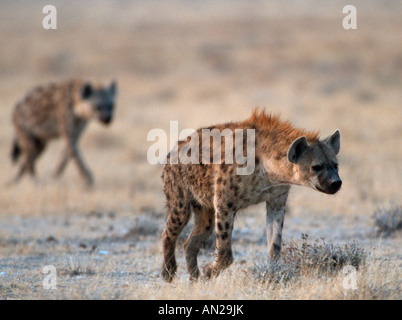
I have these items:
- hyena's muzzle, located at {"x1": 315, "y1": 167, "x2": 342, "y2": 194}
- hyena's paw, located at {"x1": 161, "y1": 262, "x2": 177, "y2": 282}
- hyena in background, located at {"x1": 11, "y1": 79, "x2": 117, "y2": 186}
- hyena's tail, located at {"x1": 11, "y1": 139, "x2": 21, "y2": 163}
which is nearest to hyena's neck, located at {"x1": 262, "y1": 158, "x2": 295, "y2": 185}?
hyena's muzzle, located at {"x1": 315, "y1": 167, "x2": 342, "y2": 194}

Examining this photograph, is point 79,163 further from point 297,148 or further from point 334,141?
point 297,148

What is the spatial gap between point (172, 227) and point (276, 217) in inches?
36.6

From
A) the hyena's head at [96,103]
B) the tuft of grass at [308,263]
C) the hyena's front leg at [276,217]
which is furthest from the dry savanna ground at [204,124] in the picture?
the hyena's head at [96,103]

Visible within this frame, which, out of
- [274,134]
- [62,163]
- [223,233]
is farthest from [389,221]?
[62,163]

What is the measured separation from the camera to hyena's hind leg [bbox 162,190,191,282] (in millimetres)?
6137

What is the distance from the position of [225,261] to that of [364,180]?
6.37m

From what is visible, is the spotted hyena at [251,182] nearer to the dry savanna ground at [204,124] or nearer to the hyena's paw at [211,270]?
the hyena's paw at [211,270]

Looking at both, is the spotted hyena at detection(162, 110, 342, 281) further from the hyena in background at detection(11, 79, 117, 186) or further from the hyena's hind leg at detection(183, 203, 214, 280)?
the hyena in background at detection(11, 79, 117, 186)

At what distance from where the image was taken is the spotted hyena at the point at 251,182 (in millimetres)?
5625

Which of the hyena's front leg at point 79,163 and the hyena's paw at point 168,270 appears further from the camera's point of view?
the hyena's front leg at point 79,163

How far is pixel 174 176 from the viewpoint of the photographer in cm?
616

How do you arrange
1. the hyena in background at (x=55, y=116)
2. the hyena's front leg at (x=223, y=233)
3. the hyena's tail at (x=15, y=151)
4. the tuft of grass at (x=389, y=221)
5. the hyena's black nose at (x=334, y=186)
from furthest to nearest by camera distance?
the hyena's tail at (x=15, y=151), the hyena in background at (x=55, y=116), the tuft of grass at (x=389, y=221), the hyena's front leg at (x=223, y=233), the hyena's black nose at (x=334, y=186)

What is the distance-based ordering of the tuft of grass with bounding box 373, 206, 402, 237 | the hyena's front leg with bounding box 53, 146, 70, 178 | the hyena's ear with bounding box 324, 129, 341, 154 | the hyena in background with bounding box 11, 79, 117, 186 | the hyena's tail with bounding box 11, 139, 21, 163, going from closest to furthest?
the hyena's ear with bounding box 324, 129, 341, 154 < the tuft of grass with bounding box 373, 206, 402, 237 < the hyena's front leg with bounding box 53, 146, 70, 178 < the hyena in background with bounding box 11, 79, 117, 186 < the hyena's tail with bounding box 11, 139, 21, 163
